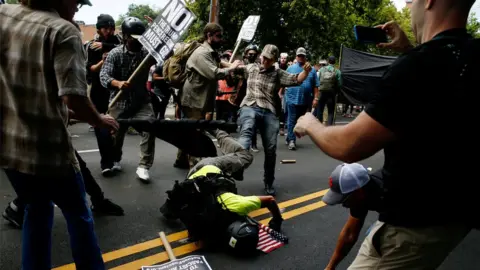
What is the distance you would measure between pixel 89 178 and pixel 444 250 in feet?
10.5

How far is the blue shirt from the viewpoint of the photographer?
834 cm

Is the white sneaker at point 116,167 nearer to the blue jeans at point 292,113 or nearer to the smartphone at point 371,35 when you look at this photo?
the blue jeans at point 292,113

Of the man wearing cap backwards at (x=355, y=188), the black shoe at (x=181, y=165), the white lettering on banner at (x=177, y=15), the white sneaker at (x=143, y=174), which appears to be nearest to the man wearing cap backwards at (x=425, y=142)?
the man wearing cap backwards at (x=355, y=188)

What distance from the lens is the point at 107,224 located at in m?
3.72

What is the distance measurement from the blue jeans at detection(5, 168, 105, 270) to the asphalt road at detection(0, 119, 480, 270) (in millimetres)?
758

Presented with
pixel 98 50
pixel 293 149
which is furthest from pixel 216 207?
pixel 293 149

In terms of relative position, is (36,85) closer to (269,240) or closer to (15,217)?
(15,217)

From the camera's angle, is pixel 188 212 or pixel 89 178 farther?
pixel 89 178

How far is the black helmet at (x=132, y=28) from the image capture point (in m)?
4.77

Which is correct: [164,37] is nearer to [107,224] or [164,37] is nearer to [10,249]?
[107,224]

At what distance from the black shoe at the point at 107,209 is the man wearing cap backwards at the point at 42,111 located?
1.69m

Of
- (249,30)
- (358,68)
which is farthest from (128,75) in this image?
(358,68)

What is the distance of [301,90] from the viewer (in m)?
8.39

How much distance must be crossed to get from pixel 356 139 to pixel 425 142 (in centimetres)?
21
